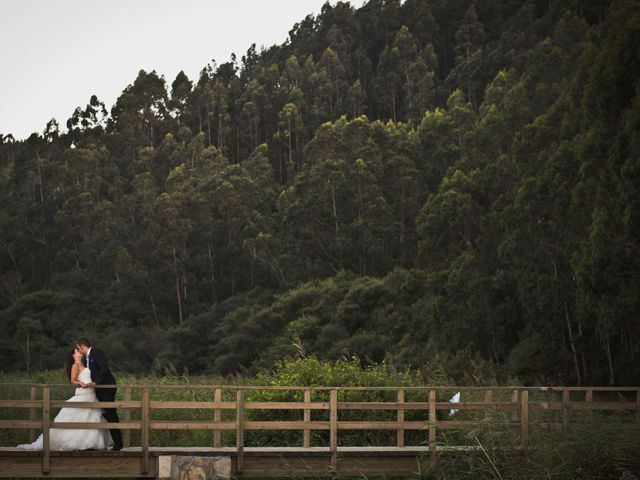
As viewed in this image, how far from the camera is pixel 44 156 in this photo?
105 m

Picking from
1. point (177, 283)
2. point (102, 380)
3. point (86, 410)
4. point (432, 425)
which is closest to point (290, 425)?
point (432, 425)

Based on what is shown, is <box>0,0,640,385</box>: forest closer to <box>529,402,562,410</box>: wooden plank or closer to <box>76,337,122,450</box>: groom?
<box>76,337,122,450</box>: groom

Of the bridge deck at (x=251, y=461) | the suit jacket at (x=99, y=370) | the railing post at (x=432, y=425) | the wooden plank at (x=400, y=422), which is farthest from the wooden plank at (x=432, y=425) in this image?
the suit jacket at (x=99, y=370)

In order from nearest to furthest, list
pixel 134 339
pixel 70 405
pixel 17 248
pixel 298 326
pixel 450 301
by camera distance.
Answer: pixel 70 405 → pixel 450 301 → pixel 298 326 → pixel 134 339 → pixel 17 248

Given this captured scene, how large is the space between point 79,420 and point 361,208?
5880cm

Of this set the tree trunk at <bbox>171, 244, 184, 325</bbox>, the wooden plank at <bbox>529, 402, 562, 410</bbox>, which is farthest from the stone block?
the tree trunk at <bbox>171, 244, 184, 325</bbox>

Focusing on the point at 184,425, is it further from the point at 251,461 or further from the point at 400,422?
the point at 400,422

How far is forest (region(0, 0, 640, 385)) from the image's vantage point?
1443 inches

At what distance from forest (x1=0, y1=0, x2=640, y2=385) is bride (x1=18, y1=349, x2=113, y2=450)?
9.49 metres

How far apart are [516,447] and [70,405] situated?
6287 mm

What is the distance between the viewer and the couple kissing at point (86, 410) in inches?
537

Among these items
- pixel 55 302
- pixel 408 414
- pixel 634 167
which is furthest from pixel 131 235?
pixel 408 414

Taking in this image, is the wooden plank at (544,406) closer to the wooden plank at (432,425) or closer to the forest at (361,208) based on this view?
the wooden plank at (432,425)

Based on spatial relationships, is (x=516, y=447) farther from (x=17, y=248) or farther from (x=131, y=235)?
(x=17, y=248)
